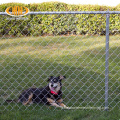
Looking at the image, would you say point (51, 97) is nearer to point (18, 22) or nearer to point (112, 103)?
point (112, 103)

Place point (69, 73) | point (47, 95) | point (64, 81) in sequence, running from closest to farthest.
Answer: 1. point (47, 95)
2. point (64, 81)
3. point (69, 73)

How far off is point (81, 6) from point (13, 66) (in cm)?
611

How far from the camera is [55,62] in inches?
259

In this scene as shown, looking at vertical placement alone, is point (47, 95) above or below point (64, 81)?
above

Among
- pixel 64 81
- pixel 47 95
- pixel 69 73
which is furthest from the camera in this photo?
pixel 69 73

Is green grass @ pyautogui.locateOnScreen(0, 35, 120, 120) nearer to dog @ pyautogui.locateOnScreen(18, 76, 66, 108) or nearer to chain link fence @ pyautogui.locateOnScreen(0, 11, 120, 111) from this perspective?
chain link fence @ pyautogui.locateOnScreen(0, 11, 120, 111)

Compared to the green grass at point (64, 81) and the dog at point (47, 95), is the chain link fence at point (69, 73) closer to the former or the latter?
the green grass at point (64, 81)

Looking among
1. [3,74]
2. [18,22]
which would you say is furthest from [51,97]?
[18,22]

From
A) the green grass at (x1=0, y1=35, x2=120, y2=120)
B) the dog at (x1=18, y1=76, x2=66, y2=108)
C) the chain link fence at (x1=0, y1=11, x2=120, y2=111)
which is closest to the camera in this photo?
the green grass at (x1=0, y1=35, x2=120, y2=120)

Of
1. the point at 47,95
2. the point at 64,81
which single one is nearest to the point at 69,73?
the point at 64,81

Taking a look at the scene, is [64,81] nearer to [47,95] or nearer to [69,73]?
[69,73]

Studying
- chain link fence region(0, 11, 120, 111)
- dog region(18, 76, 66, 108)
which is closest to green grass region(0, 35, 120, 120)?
chain link fence region(0, 11, 120, 111)

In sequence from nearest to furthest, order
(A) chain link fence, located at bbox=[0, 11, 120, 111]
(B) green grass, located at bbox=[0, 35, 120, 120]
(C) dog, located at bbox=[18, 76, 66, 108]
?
(B) green grass, located at bbox=[0, 35, 120, 120] → (A) chain link fence, located at bbox=[0, 11, 120, 111] → (C) dog, located at bbox=[18, 76, 66, 108]

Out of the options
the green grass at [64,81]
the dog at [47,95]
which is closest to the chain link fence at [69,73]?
→ the green grass at [64,81]
